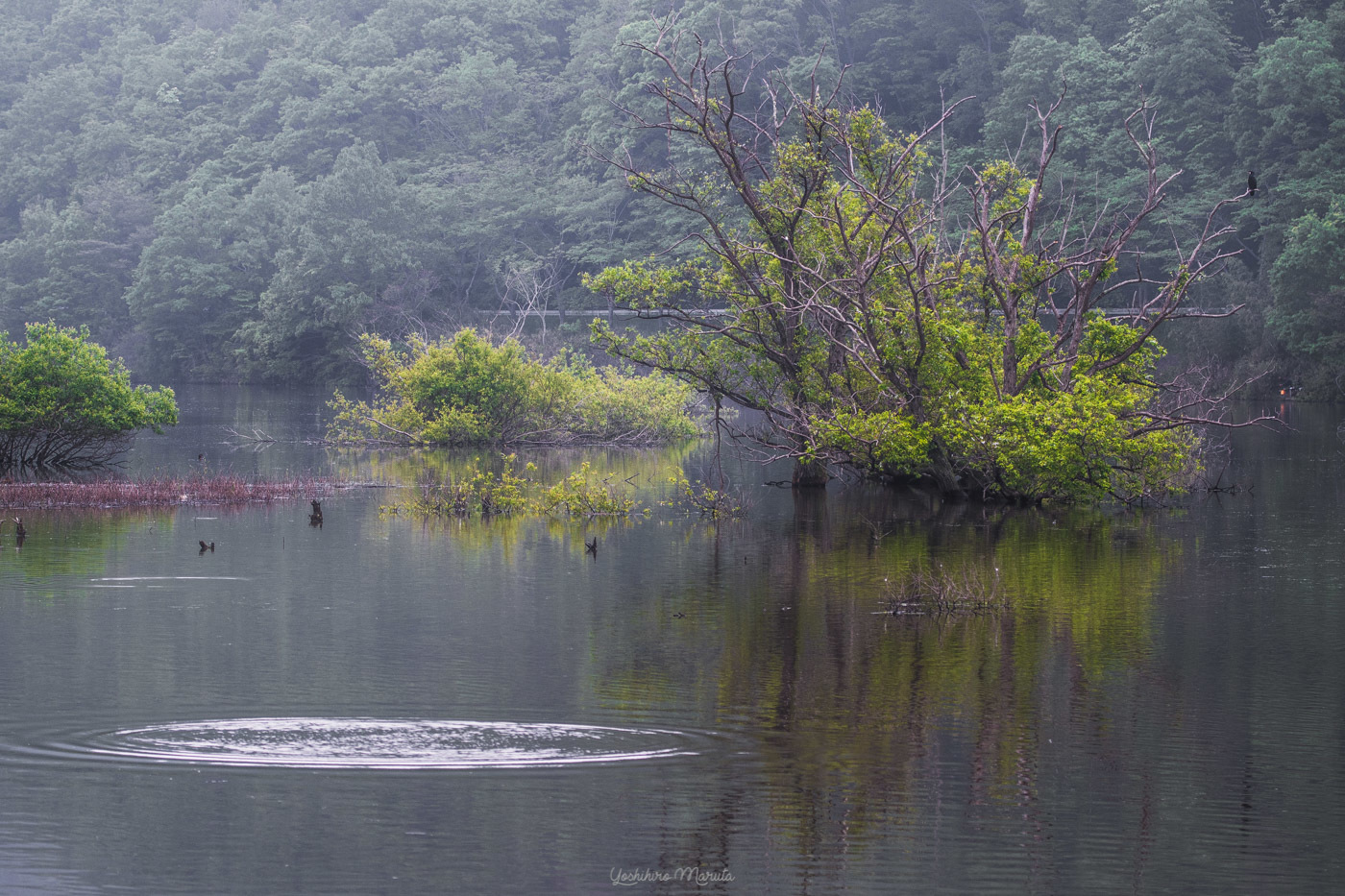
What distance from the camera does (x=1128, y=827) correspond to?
8953mm

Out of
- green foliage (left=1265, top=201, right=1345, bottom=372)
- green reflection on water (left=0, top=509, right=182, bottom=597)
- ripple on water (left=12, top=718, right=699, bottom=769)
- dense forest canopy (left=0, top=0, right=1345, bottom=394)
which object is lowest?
ripple on water (left=12, top=718, right=699, bottom=769)

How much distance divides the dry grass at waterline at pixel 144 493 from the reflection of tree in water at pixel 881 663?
9.49m

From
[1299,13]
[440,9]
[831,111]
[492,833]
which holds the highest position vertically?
[440,9]

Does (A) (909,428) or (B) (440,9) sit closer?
(A) (909,428)

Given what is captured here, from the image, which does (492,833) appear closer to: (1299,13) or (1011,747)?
(1011,747)

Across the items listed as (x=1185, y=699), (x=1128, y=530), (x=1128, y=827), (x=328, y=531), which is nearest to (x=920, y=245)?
(x=1128, y=530)

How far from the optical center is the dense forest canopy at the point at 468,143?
6091cm

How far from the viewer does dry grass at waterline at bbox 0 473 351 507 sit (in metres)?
25.7

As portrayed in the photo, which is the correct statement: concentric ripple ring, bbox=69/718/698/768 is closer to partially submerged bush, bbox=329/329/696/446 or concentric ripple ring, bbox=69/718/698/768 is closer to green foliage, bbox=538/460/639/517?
green foliage, bbox=538/460/639/517

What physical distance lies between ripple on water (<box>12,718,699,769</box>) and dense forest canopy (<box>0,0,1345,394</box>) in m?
46.9

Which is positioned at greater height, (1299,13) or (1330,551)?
(1299,13)

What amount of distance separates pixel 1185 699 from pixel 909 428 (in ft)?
46.1

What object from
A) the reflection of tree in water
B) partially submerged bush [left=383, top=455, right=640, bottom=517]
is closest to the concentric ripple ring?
the reflection of tree in water

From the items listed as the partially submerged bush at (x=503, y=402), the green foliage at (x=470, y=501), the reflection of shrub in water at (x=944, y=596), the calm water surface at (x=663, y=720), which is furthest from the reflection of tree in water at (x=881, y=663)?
the partially submerged bush at (x=503, y=402)
